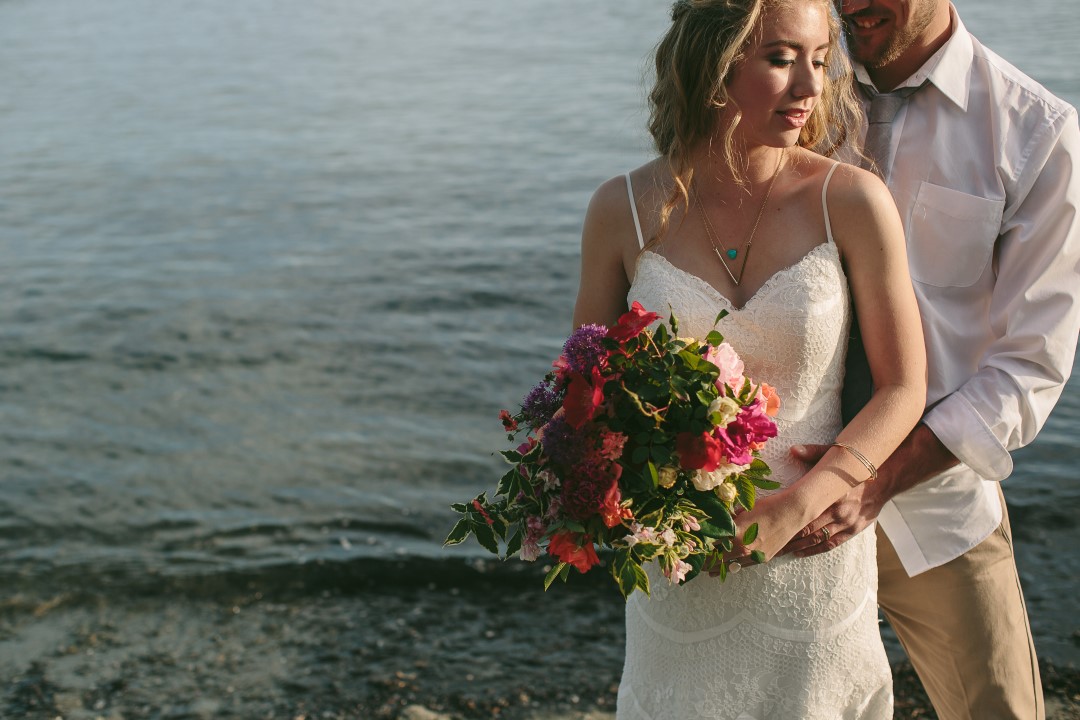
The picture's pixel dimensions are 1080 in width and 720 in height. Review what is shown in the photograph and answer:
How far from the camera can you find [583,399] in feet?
8.34

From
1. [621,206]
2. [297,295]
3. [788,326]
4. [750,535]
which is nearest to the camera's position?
[750,535]

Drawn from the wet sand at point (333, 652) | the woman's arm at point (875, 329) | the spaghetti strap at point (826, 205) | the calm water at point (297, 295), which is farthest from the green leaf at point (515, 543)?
the wet sand at point (333, 652)

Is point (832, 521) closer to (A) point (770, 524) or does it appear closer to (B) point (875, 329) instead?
(A) point (770, 524)

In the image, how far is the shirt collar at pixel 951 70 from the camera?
3.25 m

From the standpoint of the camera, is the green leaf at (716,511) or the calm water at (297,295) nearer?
the green leaf at (716,511)

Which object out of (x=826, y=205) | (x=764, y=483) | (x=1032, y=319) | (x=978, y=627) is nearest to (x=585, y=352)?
(x=764, y=483)

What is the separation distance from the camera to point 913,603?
352cm

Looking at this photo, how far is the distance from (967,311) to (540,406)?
1.47 metres

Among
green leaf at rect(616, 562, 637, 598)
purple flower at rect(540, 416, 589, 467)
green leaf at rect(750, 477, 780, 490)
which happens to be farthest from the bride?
purple flower at rect(540, 416, 589, 467)

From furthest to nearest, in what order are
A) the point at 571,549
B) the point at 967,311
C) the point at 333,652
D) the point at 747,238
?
the point at 333,652 → the point at 967,311 → the point at 747,238 → the point at 571,549

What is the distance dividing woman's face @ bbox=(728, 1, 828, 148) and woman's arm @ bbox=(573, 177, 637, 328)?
1.53 ft

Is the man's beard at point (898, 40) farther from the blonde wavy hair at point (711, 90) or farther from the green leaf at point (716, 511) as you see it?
the green leaf at point (716, 511)

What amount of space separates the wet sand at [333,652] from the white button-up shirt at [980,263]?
169 centimetres

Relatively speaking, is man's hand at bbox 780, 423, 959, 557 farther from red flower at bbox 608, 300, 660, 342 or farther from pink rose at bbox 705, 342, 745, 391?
red flower at bbox 608, 300, 660, 342
